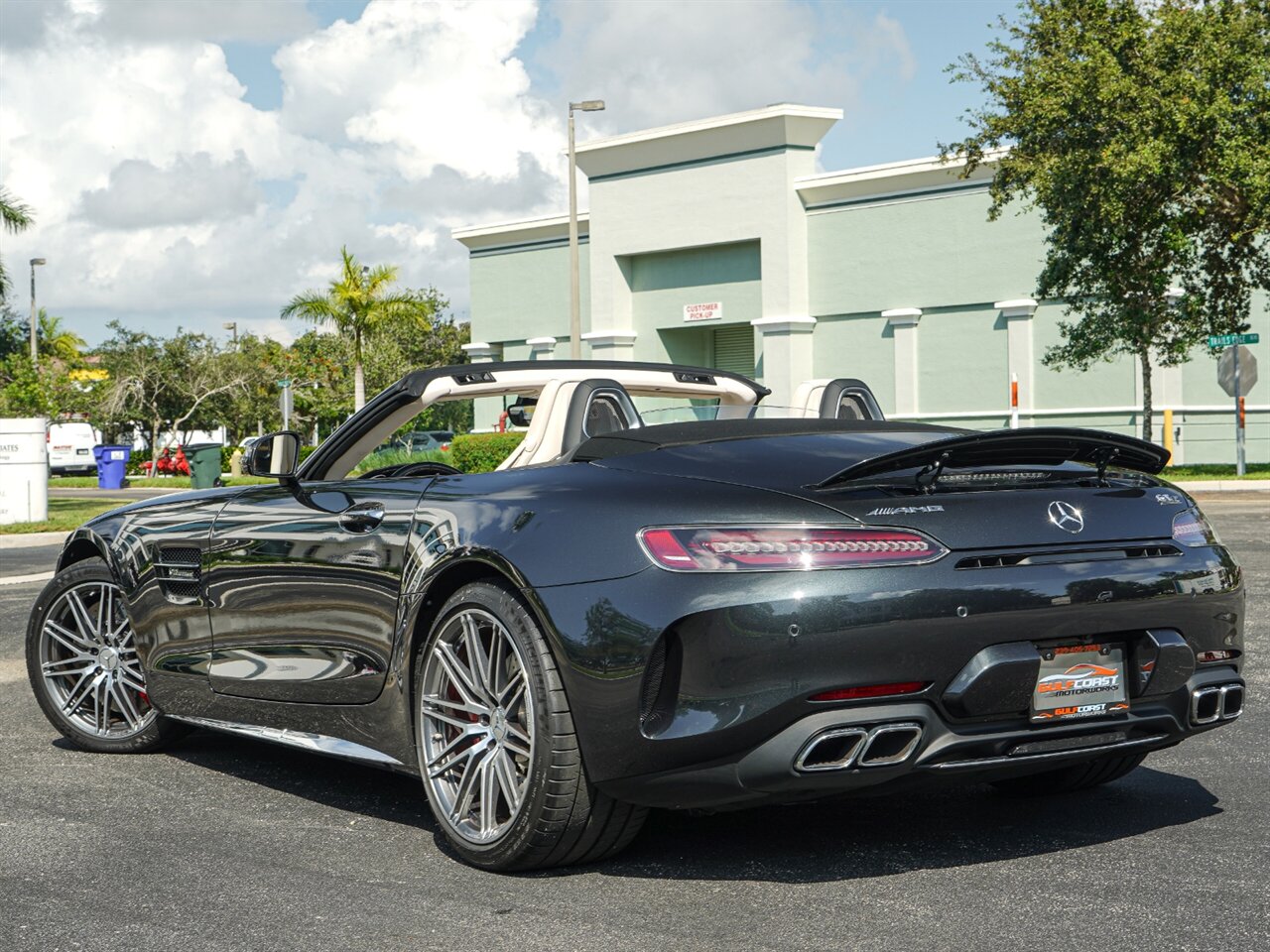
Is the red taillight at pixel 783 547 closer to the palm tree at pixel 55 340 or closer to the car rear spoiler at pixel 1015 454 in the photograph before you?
the car rear spoiler at pixel 1015 454

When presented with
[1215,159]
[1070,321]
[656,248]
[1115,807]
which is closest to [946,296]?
[1070,321]

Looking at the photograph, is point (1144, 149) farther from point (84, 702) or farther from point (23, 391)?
point (23, 391)

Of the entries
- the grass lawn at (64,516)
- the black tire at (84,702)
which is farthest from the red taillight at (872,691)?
the grass lawn at (64,516)

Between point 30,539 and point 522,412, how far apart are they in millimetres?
16177

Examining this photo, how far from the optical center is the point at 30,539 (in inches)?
790

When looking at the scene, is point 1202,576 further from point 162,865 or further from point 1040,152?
point 1040,152

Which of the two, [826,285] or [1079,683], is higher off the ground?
[826,285]

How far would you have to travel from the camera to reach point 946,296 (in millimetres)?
38625

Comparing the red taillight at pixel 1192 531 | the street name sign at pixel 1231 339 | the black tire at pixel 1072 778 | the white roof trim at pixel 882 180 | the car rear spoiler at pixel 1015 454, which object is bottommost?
the black tire at pixel 1072 778

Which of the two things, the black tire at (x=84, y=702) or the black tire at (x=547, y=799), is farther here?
the black tire at (x=84, y=702)

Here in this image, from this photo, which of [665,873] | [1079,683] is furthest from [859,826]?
[1079,683]

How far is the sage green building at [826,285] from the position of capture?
37000 millimetres

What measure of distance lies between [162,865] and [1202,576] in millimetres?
2873

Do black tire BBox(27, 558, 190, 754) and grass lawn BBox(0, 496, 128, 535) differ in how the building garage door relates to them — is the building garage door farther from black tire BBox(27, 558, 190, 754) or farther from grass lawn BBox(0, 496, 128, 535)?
black tire BBox(27, 558, 190, 754)
